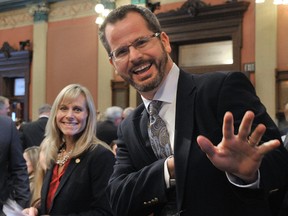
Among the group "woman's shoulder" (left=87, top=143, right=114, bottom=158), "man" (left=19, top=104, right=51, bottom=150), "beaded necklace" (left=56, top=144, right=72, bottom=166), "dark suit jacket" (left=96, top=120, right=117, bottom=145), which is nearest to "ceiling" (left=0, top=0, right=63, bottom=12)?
"man" (left=19, top=104, right=51, bottom=150)

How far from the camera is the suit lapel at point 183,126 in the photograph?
1.19 meters

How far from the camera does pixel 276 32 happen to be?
6.83 meters

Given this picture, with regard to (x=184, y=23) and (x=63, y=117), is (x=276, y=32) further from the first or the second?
(x=63, y=117)

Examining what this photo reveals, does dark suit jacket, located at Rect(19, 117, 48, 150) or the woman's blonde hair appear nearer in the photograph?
the woman's blonde hair

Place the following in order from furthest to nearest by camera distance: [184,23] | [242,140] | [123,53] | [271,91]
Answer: [184,23], [271,91], [123,53], [242,140]

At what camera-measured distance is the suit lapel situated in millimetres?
1191

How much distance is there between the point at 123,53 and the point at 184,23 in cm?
663

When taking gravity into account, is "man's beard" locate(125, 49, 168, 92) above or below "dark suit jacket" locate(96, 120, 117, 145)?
above

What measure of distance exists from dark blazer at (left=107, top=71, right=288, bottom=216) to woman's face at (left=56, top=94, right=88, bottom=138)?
1057mm

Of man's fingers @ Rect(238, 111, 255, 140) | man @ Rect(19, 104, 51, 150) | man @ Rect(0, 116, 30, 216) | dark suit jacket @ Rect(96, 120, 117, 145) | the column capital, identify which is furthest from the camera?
the column capital

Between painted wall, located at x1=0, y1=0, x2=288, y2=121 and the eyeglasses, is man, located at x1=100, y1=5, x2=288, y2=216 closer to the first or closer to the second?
the eyeglasses

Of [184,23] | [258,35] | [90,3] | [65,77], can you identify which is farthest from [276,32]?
[65,77]

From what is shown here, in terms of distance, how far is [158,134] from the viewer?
4.39ft

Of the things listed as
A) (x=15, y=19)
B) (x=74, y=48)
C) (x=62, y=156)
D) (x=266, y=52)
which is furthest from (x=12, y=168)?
(x=15, y=19)
